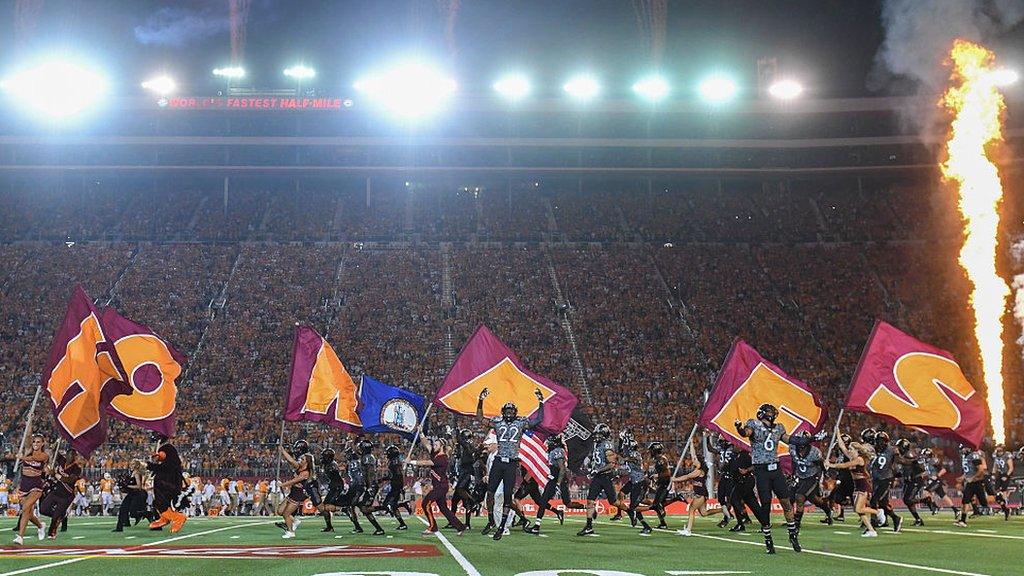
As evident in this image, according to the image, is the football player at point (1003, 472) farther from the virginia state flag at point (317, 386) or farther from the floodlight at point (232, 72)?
the floodlight at point (232, 72)

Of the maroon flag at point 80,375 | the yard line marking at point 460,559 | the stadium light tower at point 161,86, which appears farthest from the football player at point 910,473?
the stadium light tower at point 161,86

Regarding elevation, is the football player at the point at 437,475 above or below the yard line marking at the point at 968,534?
above

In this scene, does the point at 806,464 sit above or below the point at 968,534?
above

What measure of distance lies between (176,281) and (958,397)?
38.3 meters

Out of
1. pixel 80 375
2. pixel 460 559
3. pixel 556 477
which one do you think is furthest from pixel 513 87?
pixel 460 559

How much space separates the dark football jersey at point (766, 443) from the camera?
43.2 feet

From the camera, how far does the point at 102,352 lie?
54.9 ft

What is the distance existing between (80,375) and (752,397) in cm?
1299

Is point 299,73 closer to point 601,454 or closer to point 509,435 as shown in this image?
point 601,454

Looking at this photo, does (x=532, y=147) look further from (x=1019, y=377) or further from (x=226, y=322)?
(x=1019, y=377)

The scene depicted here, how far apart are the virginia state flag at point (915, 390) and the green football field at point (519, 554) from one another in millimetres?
1923

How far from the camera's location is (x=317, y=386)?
2167 cm

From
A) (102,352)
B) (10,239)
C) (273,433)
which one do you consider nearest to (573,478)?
(273,433)

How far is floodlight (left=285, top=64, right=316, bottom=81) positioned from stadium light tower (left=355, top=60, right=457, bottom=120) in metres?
3.35
